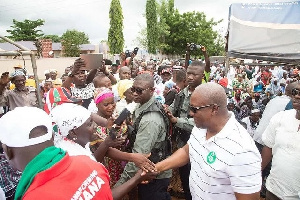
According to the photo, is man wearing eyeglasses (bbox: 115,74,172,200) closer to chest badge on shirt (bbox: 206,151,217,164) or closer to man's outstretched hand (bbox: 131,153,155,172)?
man's outstretched hand (bbox: 131,153,155,172)

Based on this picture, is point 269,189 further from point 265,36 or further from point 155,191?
point 265,36

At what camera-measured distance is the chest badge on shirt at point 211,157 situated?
6.82 ft

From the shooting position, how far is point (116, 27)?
40406mm

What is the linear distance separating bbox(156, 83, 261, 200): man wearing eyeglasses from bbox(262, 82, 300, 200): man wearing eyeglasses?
99cm

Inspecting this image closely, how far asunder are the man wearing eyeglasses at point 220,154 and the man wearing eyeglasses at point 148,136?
0.58 m

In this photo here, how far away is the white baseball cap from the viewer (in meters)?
1.43

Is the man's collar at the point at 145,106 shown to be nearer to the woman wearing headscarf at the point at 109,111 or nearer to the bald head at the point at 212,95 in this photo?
the woman wearing headscarf at the point at 109,111

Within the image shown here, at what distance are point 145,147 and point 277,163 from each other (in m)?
1.37

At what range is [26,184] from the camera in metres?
1.32

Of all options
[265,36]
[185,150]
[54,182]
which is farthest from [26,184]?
[265,36]

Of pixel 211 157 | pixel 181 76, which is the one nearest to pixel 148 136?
pixel 211 157

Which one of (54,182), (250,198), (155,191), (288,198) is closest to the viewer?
(54,182)

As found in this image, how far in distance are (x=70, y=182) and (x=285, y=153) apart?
2305 mm

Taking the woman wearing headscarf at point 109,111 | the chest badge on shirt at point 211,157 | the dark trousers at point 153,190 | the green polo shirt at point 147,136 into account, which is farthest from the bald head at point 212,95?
the woman wearing headscarf at point 109,111
